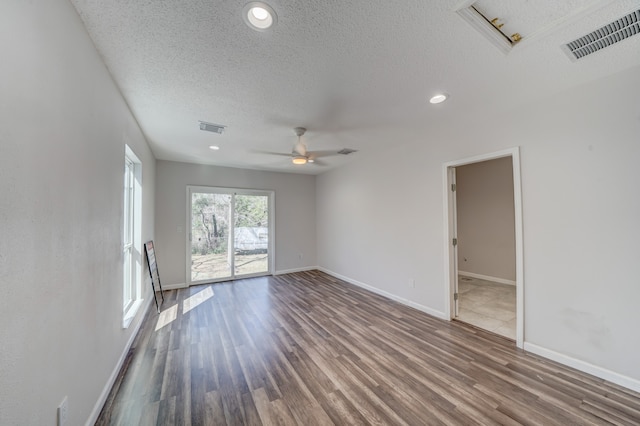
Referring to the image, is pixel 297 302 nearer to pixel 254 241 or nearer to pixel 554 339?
pixel 254 241

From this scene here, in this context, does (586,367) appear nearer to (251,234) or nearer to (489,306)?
(489,306)

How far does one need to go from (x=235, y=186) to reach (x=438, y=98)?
4.45m

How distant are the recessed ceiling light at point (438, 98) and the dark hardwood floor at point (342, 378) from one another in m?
2.67

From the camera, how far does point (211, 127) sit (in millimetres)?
3070

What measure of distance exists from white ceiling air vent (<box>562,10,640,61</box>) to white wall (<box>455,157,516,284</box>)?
3.26 metres

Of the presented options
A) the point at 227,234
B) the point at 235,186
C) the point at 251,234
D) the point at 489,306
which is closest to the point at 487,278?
the point at 489,306

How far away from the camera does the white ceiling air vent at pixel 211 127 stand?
2.99 m

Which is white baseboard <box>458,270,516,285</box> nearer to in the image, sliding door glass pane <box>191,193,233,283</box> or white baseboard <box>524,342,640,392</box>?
white baseboard <box>524,342,640,392</box>

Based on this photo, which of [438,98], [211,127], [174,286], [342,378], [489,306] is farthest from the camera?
[174,286]

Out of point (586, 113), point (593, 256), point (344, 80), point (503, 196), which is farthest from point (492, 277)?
point (344, 80)

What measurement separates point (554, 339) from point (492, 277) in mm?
3236

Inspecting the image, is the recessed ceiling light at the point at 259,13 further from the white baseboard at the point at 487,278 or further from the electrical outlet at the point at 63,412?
the white baseboard at the point at 487,278

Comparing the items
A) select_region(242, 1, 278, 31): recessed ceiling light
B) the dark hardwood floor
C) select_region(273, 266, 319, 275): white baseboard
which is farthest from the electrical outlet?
select_region(273, 266, 319, 275): white baseboard

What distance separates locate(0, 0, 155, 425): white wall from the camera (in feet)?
3.03
